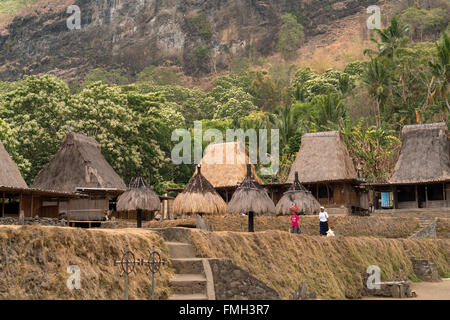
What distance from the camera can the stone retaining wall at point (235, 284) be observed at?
1059 cm

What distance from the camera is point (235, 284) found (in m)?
10.7

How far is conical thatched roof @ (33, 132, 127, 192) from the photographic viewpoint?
25.5m

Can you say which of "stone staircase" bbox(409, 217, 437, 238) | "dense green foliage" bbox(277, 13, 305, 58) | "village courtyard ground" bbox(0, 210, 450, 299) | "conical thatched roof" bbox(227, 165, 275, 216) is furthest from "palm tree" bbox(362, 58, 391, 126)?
"dense green foliage" bbox(277, 13, 305, 58)

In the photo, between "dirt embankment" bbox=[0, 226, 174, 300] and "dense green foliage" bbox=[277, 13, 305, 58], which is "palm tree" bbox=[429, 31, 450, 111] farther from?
"dense green foliage" bbox=[277, 13, 305, 58]

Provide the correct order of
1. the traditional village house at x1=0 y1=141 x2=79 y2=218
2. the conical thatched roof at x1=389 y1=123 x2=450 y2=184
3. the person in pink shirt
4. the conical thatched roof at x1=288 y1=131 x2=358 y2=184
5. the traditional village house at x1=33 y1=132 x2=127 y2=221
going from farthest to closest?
the conical thatched roof at x1=389 y1=123 x2=450 y2=184 → the conical thatched roof at x1=288 y1=131 x2=358 y2=184 → the traditional village house at x1=33 y1=132 x2=127 y2=221 → the traditional village house at x1=0 y1=141 x2=79 y2=218 → the person in pink shirt

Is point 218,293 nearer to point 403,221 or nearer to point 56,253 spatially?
point 56,253

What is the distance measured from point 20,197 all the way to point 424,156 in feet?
64.7

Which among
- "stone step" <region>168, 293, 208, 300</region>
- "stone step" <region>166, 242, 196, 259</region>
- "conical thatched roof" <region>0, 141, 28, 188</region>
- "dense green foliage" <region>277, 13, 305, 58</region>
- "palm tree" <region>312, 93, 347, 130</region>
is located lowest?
"stone step" <region>168, 293, 208, 300</region>

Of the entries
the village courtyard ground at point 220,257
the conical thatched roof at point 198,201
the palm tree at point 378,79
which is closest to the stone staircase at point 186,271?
the village courtyard ground at point 220,257

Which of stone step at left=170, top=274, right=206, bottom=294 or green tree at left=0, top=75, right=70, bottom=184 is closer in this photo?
stone step at left=170, top=274, right=206, bottom=294

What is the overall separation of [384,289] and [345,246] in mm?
1428

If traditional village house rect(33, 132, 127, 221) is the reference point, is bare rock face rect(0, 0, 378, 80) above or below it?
above

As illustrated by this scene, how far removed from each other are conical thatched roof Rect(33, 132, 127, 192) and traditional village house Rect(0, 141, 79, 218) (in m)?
1.54

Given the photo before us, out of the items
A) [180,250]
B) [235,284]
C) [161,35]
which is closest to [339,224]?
[180,250]
